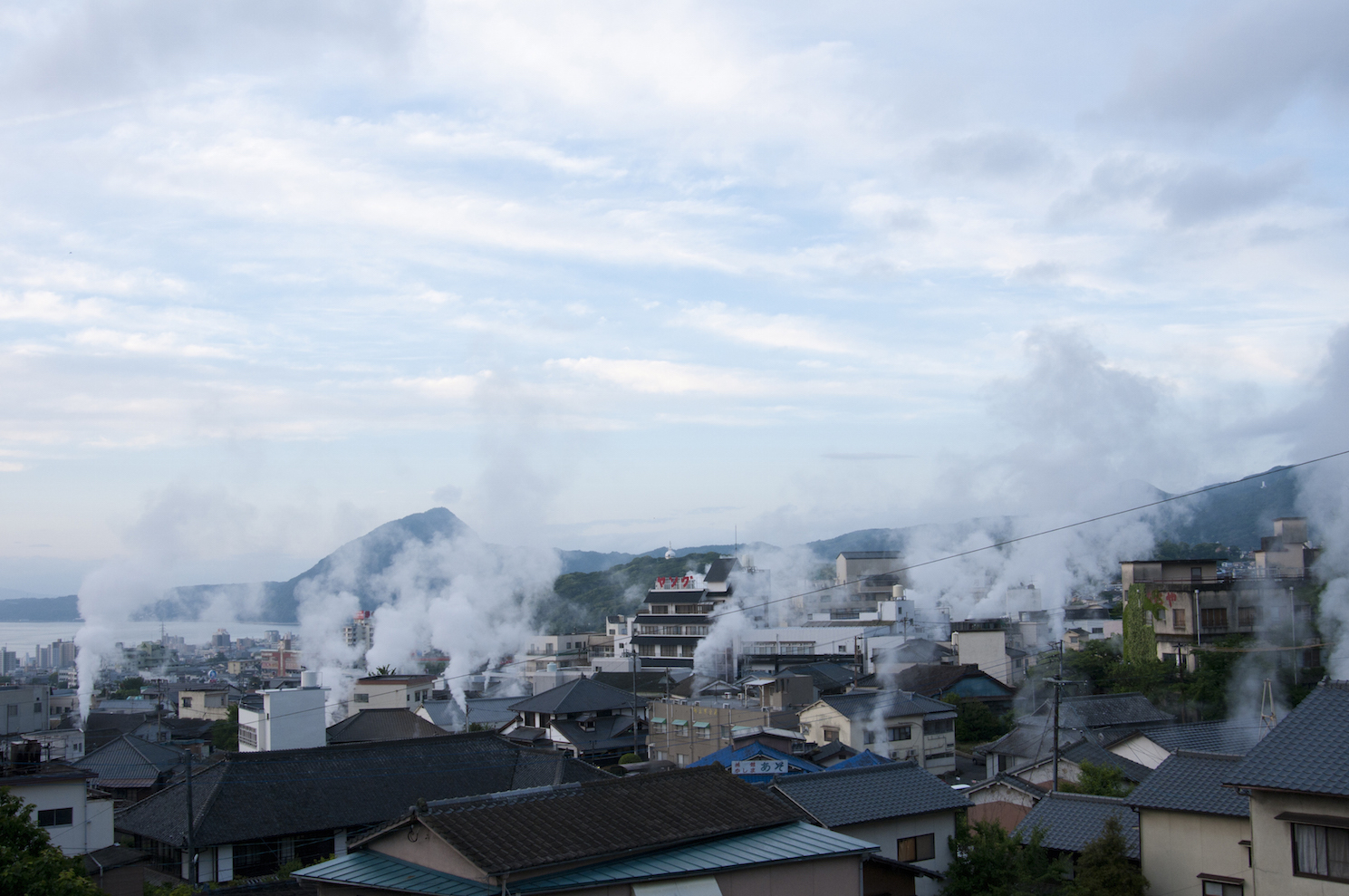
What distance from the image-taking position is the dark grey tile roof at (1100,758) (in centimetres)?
2688

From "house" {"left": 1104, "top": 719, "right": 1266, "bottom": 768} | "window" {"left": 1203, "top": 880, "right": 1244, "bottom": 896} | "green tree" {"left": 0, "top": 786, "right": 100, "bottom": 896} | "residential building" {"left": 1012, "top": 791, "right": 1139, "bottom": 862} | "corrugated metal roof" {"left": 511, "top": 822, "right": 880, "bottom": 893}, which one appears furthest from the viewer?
"house" {"left": 1104, "top": 719, "right": 1266, "bottom": 768}

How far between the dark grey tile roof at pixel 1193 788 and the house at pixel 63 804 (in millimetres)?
22449

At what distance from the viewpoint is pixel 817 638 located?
67.0 m

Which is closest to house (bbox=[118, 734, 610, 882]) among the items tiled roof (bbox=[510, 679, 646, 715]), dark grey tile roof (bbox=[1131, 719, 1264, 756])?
tiled roof (bbox=[510, 679, 646, 715])

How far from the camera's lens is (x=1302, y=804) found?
41.0 ft

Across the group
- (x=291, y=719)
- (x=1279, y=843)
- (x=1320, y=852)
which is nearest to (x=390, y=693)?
(x=291, y=719)

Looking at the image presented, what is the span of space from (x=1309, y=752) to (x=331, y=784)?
23326 mm

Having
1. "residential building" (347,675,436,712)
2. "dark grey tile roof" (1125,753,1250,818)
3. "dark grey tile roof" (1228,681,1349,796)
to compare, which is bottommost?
"residential building" (347,675,436,712)

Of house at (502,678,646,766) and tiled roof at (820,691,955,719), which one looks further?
house at (502,678,646,766)

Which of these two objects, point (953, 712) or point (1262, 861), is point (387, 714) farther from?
point (1262, 861)

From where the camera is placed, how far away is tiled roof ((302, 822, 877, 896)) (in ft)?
37.5

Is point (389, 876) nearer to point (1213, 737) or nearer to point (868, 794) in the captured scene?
point (868, 794)

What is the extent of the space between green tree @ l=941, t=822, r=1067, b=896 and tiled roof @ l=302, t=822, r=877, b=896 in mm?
5276

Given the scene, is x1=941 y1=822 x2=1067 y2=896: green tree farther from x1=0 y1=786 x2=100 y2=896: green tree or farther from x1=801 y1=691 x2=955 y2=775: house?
x1=801 y1=691 x2=955 y2=775: house
